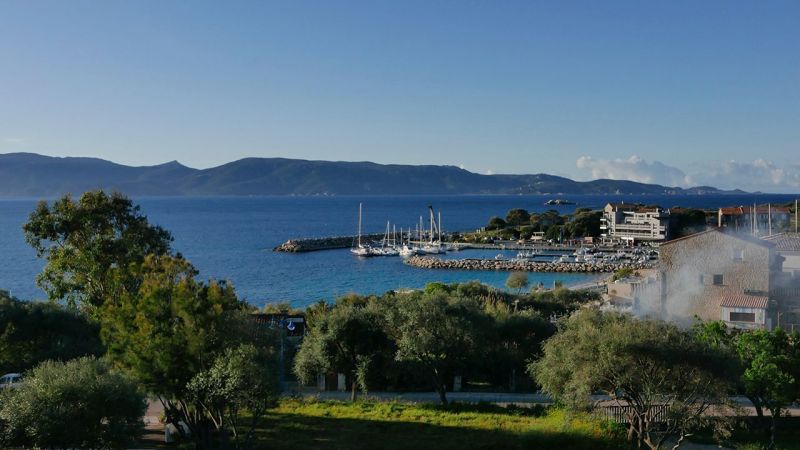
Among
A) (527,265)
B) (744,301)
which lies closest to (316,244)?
(527,265)

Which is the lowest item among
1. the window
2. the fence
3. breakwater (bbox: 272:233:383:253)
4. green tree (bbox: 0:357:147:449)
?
breakwater (bbox: 272:233:383:253)

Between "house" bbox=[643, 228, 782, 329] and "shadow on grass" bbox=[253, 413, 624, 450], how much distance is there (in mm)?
13923

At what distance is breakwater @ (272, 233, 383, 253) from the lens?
328 ft

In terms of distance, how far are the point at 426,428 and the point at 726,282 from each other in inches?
748

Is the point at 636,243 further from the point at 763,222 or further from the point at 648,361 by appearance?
the point at 648,361

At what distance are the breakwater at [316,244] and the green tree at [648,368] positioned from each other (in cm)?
8652

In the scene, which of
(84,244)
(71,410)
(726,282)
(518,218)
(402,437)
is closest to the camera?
(71,410)

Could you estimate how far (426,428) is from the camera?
17.4m

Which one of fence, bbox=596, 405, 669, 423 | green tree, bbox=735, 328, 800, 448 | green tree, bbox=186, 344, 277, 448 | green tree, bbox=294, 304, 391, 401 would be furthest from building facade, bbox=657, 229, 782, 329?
green tree, bbox=186, 344, 277, 448

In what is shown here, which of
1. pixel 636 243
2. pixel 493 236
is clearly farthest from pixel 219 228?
pixel 636 243

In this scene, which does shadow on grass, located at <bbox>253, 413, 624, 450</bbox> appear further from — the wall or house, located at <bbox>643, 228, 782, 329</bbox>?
the wall

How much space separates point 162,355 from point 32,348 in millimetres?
8954

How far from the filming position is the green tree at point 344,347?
21703mm

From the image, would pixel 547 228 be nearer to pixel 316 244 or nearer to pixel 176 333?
pixel 316 244
